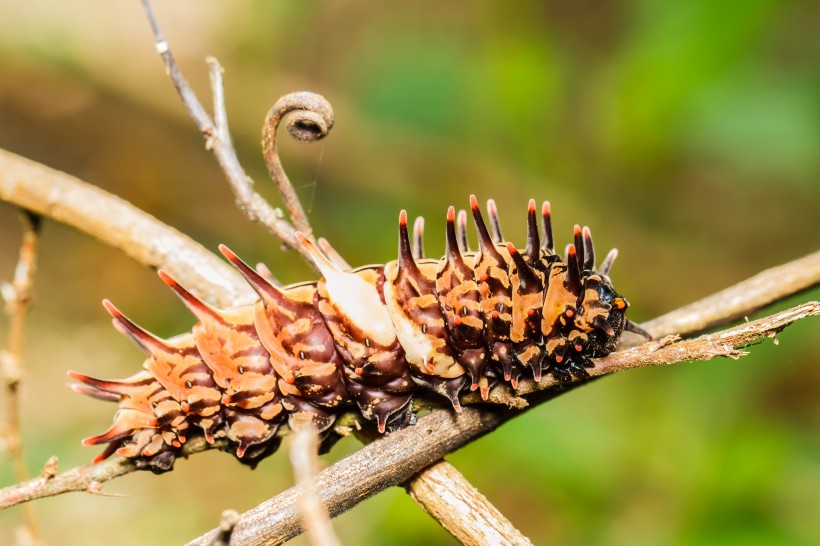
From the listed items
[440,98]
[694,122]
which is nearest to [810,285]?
[694,122]

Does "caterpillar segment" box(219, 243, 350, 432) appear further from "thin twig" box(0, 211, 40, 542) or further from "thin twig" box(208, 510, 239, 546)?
"thin twig" box(0, 211, 40, 542)

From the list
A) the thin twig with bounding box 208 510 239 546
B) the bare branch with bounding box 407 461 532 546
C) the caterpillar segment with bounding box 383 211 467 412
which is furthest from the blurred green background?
the thin twig with bounding box 208 510 239 546

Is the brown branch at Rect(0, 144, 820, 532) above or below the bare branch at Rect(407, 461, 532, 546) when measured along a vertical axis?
above

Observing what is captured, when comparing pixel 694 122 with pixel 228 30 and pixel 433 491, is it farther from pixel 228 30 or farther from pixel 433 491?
pixel 228 30

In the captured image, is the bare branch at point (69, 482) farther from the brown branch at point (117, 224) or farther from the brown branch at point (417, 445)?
the brown branch at point (117, 224)

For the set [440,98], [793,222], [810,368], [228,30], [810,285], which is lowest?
[810,368]
